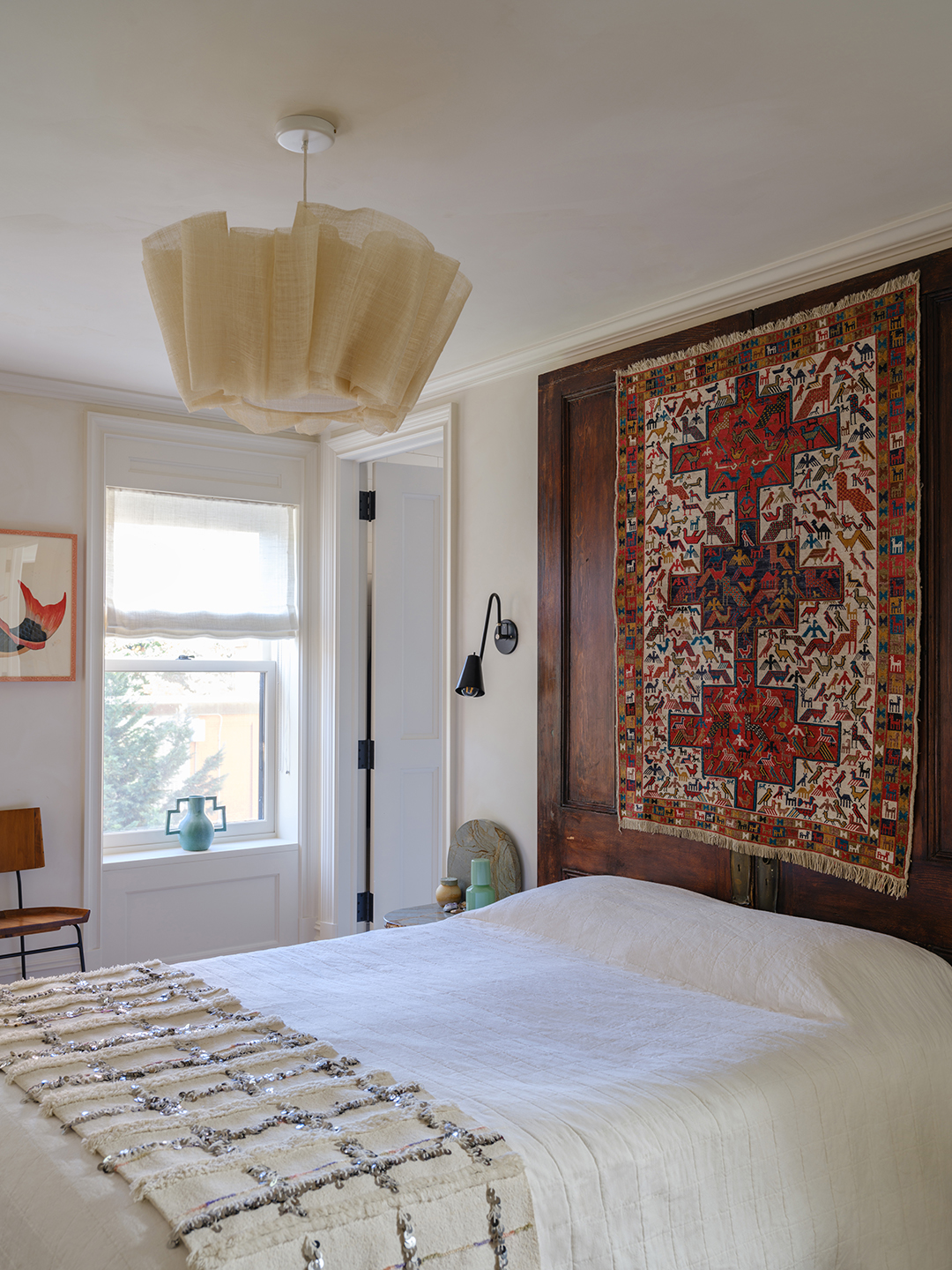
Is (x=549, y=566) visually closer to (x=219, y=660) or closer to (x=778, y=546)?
(x=778, y=546)

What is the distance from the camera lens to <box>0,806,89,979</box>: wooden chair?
3932mm

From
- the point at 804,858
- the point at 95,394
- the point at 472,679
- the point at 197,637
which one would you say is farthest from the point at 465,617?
the point at 95,394

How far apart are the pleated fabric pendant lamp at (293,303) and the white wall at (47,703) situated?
2.53m

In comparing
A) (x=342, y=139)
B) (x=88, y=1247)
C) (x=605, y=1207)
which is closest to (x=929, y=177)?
(x=342, y=139)

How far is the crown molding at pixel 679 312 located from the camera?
2.66 metres

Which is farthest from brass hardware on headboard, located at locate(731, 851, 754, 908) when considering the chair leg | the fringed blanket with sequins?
the chair leg

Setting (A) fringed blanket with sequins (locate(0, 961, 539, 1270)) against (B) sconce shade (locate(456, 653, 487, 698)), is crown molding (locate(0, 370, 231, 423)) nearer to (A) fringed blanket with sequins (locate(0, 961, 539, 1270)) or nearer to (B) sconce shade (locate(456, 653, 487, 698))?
(B) sconce shade (locate(456, 653, 487, 698))

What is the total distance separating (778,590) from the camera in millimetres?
2865

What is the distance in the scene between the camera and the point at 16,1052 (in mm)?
2018

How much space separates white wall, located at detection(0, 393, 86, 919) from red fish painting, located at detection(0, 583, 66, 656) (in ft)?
0.33

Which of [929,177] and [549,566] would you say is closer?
[929,177]

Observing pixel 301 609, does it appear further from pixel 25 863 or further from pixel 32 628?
pixel 25 863

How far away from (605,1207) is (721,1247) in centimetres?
27

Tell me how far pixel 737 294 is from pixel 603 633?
1146 millimetres
